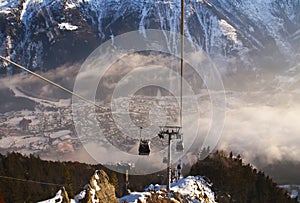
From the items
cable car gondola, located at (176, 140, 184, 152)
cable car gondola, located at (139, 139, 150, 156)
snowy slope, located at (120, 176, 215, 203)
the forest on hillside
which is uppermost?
cable car gondola, located at (139, 139, 150, 156)

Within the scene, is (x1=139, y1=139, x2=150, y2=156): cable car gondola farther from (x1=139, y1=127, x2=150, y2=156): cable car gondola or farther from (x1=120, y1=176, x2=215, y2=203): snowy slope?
(x1=120, y1=176, x2=215, y2=203): snowy slope

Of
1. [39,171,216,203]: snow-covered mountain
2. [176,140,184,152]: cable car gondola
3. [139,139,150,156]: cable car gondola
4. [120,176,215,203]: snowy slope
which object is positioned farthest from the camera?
[176,140,184,152]: cable car gondola

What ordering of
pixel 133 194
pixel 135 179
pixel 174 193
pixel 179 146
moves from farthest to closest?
pixel 135 179 < pixel 179 146 < pixel 174 193 < pixel 133 194

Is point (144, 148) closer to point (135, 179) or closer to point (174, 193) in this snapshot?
point (174, 193)

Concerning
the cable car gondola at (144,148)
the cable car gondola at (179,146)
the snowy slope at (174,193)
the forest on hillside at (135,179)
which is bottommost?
the forest on hillside at (135,179)

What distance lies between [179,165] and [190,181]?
16.3 metres

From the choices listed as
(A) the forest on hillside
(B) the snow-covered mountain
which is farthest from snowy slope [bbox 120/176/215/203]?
(A) the forest on hillside

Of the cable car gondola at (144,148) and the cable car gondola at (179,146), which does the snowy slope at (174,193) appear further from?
the cable car gondola at (179,146)

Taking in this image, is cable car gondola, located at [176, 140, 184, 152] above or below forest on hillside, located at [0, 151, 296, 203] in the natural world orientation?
above

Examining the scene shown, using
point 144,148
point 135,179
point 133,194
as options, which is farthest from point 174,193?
point 135,179

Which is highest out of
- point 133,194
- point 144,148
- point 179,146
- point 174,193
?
point 144,148

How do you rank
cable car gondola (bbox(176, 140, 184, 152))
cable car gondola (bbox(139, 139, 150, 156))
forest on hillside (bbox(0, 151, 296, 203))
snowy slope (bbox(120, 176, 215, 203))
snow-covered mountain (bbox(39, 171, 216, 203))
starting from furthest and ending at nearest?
1. forest on hillside (bbox(0, 151, 296, 203))
2. cable car gondola (bbox(176, 140, 184, 152))
3. cable car gondola (bbox(139, 139, 150, 156))
4. snowy slope (bbox(120, 176, 215, 203))
5. snow-covered mountain (bbox(39, 171, 216, 203))

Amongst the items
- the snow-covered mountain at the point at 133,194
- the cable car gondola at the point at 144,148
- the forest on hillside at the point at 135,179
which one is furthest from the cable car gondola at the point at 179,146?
the forest on hillside at the point at 135,179

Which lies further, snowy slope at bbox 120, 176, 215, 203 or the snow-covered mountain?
snowy slope at bbox 120, 176, 215, 203
